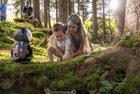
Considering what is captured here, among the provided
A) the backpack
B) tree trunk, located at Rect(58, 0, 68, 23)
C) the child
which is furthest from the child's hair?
tree trunk, located at Rect(58, 0, 68, 23)

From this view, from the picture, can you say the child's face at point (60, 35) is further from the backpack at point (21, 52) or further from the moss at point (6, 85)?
the moss at point (6, 85)

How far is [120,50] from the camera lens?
19.6 feet

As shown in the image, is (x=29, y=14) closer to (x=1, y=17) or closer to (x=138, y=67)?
(x=1, y=17)

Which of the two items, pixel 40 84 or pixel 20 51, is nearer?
pixel 40 84

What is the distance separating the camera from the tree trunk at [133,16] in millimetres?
6421

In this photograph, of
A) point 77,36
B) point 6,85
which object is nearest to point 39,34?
point 77,36

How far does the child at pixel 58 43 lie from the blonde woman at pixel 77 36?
19cm

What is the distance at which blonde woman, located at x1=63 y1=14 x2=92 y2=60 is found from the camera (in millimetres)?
7055

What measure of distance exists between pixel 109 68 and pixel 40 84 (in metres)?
1.21

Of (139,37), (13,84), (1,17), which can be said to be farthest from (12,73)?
(1,17)

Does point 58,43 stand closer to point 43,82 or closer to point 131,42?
point 43,82

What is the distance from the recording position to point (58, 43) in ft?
25.5

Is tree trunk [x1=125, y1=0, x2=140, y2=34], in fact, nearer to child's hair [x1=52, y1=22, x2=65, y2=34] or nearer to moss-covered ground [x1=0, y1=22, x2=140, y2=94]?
moss-covered ground [x1=0, y1=22, x2=140, y2=94]

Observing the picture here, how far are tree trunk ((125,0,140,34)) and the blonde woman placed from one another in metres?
1.03
